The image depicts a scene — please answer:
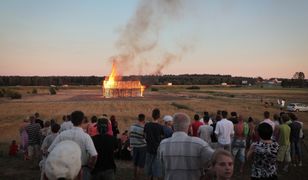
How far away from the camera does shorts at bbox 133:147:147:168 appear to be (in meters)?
9.09

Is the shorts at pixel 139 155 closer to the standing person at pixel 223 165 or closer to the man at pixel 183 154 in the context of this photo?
the man at pixel 183 154

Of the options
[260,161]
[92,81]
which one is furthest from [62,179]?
[92,81]

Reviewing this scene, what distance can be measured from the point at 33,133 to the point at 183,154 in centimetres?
861

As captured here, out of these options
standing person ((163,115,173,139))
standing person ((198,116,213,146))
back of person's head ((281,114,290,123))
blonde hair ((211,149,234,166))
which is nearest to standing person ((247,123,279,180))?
blonde hair ((211,149,234,166))

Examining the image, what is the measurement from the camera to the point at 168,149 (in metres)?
4.71

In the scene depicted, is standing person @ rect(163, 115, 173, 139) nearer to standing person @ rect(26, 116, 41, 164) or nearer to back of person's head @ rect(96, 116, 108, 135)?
back of person's head @ rect(96, 116, 108, 135)

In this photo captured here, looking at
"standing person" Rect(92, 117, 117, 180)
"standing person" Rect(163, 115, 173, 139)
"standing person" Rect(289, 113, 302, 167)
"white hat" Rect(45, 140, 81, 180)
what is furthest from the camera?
"standing person" Rect(289, 113, 302, 167)

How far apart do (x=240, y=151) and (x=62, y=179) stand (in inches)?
336

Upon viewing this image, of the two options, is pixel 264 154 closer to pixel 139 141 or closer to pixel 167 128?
pixel 167 128

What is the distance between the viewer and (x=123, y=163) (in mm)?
12273

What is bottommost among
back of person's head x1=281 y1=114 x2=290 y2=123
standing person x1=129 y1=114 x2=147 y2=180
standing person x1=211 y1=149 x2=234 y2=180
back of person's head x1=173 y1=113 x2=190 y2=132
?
standing person x1=129 y1=114 x2=147 y2=180

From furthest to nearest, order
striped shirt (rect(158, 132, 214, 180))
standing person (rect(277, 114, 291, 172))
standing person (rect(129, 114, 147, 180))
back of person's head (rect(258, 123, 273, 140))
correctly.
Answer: standing person (rect(277, 114, 291, 172)) → standing person (rect(129, 114, 147, 180)) → back of person's head (rect(258, 123, 273, 140)) → striped shirt (rect(158, 132, 214, 180))

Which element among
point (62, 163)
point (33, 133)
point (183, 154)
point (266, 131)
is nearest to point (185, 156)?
point (183, 154)

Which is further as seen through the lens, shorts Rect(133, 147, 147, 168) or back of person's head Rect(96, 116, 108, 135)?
shorts Rect(133, 147, 147, 168)
